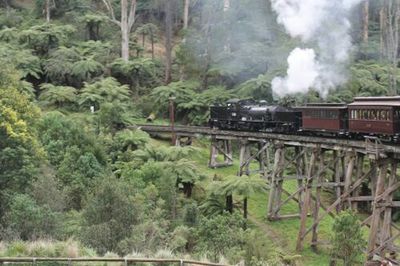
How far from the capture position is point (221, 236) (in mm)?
17969

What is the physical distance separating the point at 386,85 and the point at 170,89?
15.0m

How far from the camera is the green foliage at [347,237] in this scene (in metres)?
17.0

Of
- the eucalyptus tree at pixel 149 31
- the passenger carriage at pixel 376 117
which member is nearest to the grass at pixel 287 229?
the passenger carriage at pixel 376 117

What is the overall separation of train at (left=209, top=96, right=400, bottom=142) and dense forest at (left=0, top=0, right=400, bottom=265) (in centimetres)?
224

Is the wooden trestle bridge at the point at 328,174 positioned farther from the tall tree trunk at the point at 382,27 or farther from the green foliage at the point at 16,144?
the tall tree trunk at the point at 382,27

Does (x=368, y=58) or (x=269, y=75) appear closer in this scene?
(x=269, y=75)

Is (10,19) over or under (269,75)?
over

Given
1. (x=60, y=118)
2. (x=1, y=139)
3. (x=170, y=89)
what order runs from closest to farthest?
(x=1, y=139)
(x=60, y=118)
(x=170, y=89)

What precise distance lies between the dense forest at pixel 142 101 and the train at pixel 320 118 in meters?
2.24

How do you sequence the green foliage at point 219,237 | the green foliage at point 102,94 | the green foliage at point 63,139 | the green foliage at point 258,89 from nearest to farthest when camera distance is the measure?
the green foliage at point 219,237 → the green foliage at point 63,139 → the green foliage at point 102,94 → the green foliage at point 258,89

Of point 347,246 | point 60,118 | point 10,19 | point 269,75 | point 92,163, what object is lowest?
point 347,246

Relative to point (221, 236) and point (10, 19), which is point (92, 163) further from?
point (10, 19)

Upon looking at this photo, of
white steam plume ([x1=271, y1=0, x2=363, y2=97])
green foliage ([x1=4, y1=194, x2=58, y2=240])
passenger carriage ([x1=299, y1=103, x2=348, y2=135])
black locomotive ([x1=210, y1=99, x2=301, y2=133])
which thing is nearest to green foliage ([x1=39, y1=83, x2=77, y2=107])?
black locomotive ([x1=210, y1=99, x2=301, y2=133])

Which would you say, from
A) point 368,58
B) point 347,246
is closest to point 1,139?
point 347,246
